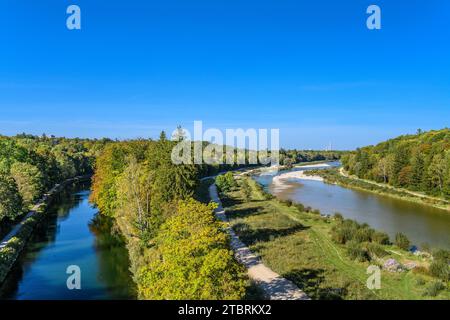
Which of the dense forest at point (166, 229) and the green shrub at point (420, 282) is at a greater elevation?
the dense forest at point (166, 229)

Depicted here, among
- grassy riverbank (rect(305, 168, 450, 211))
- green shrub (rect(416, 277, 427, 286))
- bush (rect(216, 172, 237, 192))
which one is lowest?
grassy riverbank (rect(305, 168, 450, 211))

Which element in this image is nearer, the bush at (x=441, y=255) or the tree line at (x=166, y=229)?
the tree line at (x=166, y=229)

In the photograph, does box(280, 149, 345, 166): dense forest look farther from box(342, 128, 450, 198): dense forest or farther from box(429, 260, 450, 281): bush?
box(429, 260, 450, 281): bush

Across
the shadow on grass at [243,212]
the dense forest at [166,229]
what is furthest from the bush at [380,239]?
the dense forest at [166,229]

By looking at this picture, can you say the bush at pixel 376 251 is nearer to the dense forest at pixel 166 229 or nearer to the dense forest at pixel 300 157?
the dense forest at pixel 166 229

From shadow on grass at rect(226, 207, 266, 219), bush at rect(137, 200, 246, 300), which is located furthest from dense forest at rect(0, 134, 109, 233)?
bush at rect(137, 200, 246, 300)

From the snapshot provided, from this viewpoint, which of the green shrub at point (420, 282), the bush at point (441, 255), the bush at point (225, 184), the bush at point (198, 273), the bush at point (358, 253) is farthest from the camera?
the bush at point (225, 184)

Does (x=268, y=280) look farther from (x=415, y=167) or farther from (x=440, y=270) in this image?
(x=415, y=167)
